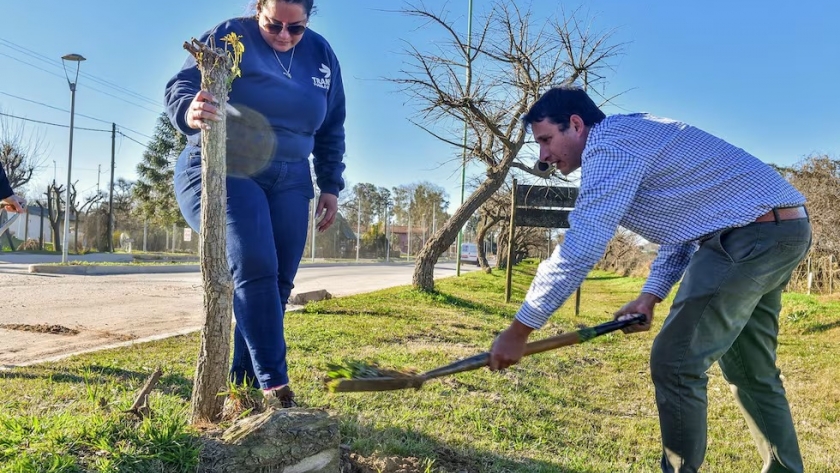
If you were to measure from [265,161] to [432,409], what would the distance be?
1.78 meters

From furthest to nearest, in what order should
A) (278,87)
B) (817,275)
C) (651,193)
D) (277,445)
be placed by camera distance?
(817,275) < (278,87) < (651,193) < (277,445)

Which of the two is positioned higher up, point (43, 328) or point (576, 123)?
point (576, 123)

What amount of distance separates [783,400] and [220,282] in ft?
7.69

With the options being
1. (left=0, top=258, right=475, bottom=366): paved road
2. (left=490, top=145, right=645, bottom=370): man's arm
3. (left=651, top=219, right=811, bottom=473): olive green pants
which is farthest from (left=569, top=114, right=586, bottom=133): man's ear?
(left=0, top=258, right=475, bottom=366): paved road

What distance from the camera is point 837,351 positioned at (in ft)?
24.4

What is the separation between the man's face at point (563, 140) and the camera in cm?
245

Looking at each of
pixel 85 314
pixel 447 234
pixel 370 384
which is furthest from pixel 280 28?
pixel 447 234

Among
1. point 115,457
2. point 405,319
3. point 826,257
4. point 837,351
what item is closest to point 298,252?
point 115,457

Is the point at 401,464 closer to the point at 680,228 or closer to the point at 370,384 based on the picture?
the point at 370,384

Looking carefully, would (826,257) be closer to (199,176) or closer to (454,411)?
(454,411)

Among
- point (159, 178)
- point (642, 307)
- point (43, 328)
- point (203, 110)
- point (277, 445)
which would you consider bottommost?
point (43, 328)

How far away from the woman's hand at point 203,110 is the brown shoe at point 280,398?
98 cm

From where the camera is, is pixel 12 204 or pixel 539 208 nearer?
pixel 12 204

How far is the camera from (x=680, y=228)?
7.77ft
